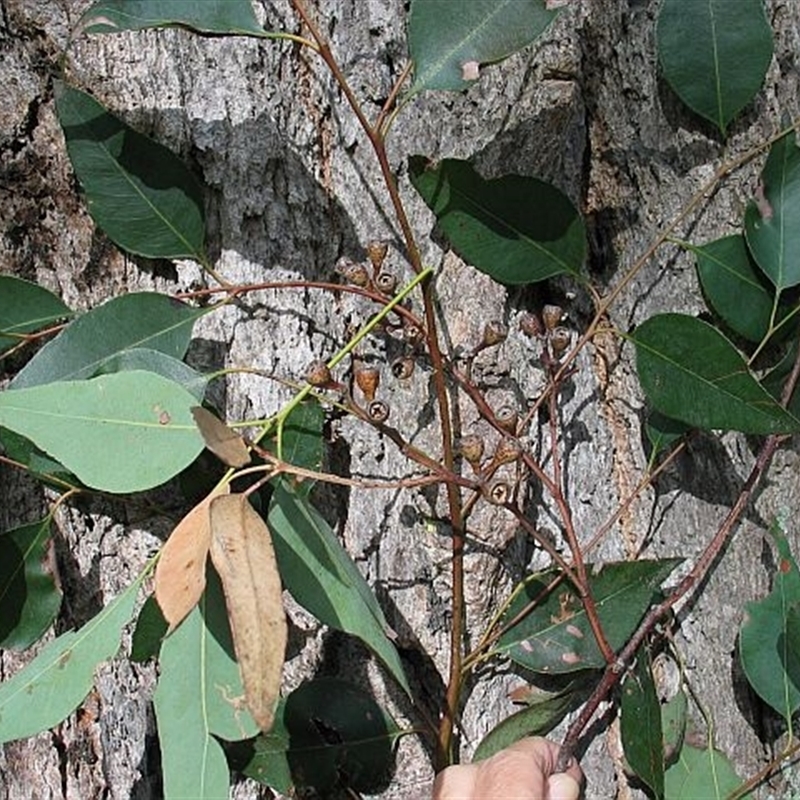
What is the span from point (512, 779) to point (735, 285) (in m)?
0.51

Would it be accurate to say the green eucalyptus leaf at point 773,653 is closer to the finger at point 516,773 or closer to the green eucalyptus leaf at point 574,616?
the green eucalyptus leaf at point 574,616

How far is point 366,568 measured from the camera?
1.10 metres

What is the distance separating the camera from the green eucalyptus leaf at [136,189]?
3.47 ft

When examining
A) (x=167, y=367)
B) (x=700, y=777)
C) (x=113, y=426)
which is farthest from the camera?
(x=700, y=777)

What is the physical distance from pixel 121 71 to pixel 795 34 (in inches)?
27.3

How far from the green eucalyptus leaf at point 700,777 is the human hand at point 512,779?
13cm

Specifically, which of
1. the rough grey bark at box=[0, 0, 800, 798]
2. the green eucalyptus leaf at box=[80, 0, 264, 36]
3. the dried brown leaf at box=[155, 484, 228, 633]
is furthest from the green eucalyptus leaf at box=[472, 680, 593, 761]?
the green eucalyptus leaf at box=[80, 0, 264, 36]

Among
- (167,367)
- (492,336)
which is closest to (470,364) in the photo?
(492,336)

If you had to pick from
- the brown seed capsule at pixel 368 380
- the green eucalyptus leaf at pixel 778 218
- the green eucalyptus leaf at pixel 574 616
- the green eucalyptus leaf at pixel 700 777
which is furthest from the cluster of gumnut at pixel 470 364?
the green eucalyptus leaf at pixel 700 777

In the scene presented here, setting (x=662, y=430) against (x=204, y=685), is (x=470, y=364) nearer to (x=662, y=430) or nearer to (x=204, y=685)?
(x=662, y=430)

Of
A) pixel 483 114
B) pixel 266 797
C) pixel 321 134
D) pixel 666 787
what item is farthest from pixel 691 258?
pixel 266 797

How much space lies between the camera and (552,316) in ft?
3.62

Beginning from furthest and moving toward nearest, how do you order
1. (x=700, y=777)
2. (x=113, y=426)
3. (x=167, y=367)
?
→ (x=700, y=777), (x=167, y=367), (x=113, y=426)

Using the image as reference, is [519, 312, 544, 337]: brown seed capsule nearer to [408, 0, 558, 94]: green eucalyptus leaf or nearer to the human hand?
[408, 0, 558, 94]: green eucalyptus leaf
